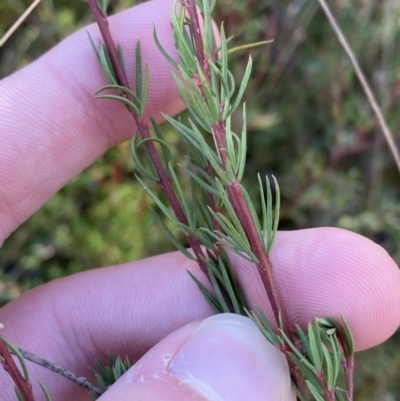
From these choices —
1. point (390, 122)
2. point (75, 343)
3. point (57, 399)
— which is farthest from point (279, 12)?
point (57, 399)

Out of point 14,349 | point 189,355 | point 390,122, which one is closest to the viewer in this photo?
point 14,349

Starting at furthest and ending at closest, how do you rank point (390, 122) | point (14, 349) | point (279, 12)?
point (279, 12) < point (390, 122) < point (14, 349)

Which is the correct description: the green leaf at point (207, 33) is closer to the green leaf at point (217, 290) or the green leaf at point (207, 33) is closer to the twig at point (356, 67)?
the green leaf at point (217, 290)

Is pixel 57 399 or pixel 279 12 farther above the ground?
pixel 279 12

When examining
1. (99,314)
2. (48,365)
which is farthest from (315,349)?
(99,314)

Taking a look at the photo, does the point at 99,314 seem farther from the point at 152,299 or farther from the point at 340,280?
the point at 340,280

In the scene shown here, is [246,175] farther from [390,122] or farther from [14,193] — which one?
[14,193]

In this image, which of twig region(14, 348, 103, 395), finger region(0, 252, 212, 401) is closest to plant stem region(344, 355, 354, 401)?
twig region(14, 348, 103, 395)

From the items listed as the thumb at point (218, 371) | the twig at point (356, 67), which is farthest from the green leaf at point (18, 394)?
the twig at point (356, 67)
